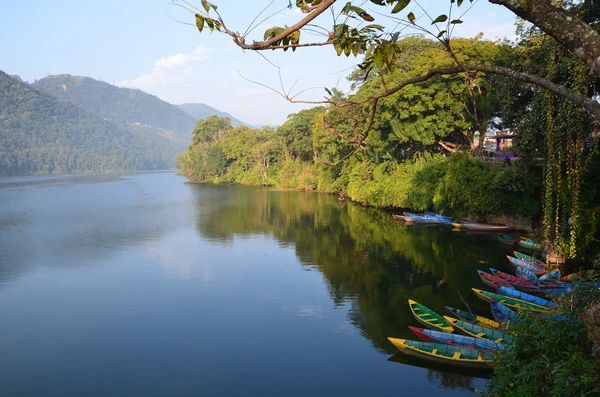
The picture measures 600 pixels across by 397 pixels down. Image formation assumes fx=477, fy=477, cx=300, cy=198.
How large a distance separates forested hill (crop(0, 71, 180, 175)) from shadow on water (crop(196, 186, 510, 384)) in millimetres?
112385

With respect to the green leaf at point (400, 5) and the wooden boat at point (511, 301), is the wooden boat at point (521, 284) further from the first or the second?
the green leaf at point (400, 5)

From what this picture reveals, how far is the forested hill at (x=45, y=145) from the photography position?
440 ft

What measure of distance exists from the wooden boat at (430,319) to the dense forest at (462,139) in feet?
16.3

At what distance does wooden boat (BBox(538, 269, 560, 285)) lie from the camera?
15955mm

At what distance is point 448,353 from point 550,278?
702 cm

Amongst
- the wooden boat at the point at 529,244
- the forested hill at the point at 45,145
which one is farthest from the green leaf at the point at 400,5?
the forested hill at the point at 45,145

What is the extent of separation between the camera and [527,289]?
16.0 m

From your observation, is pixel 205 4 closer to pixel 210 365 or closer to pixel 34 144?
pixel 210 365

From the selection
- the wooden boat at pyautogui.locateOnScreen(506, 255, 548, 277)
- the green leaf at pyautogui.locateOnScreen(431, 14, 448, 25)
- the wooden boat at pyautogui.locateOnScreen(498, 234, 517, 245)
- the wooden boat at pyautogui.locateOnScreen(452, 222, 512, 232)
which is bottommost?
the wooden boat at pyautogui.locateOnScreen(506, 255, 548, 277)

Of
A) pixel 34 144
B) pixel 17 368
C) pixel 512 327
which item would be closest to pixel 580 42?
pixel 512 327

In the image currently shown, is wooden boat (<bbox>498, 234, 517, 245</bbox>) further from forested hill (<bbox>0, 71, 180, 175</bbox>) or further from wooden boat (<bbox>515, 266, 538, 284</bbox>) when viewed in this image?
forested hill (<bbox>0, 71, 180, 175</bbox>)

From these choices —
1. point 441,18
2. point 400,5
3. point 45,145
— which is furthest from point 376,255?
point 45,145

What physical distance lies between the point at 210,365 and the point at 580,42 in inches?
435

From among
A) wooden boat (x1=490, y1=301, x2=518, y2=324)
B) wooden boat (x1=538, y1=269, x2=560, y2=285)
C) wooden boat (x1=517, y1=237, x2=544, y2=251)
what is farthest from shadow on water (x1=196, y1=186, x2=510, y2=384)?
wooden boat (x1=538, y1=269, x2=560, y2=285)
